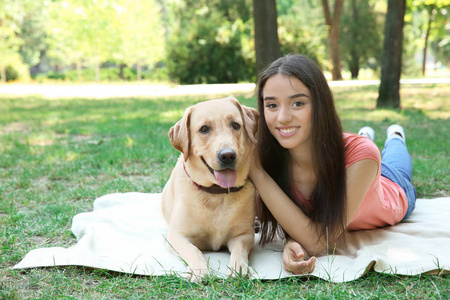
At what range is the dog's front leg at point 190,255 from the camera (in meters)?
2.89

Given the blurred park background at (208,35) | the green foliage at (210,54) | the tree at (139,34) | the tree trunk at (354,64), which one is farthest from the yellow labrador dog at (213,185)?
the tree at (139,34)

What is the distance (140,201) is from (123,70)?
39965 millimetres

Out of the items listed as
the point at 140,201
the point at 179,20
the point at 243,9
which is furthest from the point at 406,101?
the point at 179,20

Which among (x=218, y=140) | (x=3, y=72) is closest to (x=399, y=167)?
(x=218, y=140)

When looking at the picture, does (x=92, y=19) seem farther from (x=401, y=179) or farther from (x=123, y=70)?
(x=401, y=179)

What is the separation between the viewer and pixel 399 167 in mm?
4777

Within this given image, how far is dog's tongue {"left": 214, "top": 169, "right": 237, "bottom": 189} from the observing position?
10.2 feet

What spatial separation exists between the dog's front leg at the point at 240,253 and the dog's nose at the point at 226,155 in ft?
2.13

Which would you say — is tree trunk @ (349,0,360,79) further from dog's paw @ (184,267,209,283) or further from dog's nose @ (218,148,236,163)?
dog's paw @ (184,267,209,283)

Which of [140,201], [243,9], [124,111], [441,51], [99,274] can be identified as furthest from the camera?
[441,51]

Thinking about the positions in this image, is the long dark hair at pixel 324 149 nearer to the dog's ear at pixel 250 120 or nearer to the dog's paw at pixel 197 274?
the dog's ear at pixel 250 120

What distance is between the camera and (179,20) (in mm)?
27922

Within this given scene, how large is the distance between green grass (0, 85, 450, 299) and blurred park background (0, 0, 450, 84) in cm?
436

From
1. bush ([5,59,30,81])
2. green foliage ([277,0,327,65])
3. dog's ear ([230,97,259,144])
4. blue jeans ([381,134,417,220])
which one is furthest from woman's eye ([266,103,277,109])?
bush ([5,59,30,81])
